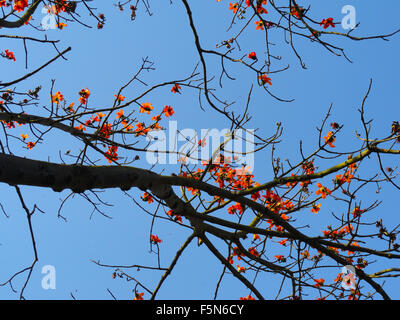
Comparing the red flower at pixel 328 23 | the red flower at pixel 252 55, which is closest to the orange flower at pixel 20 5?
the red flower at pixel 252 55

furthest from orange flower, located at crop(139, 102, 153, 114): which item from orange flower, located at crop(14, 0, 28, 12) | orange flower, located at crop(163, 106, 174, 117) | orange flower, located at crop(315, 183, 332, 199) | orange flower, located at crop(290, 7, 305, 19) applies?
orange flower, located at crop(315, 183, 332, 199)

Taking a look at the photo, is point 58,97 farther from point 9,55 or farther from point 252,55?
point 252,55

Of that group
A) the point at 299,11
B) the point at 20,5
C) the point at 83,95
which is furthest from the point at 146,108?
the point at 299,11

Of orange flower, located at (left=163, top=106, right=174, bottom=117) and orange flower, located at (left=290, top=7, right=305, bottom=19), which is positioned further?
orange flower, located at (left=163, top=106, right=174, bottom=117)

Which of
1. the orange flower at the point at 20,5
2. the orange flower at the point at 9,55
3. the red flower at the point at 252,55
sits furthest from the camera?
the orange flower at the point at 9,55

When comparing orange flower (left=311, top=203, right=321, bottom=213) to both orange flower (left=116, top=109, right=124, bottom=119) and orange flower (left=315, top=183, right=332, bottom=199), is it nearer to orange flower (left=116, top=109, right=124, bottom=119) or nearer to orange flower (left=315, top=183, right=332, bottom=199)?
orange flower (left=315, top=183, right=332, bottom=199)

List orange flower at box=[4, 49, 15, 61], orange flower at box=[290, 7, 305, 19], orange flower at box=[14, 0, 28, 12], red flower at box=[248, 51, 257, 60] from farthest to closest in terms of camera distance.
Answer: orange flower at box=[4, 49, 15, 61] < red flower at box=[248, 51, 257, 60] < orange flower at box=[14, 0, 28, 12] < orange flower at box=[290, 7, 305, 19]

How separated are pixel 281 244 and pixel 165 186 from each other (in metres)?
2.59

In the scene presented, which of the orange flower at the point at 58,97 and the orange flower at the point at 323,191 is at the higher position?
the orange flower at the point at 58,97

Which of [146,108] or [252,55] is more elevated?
[252,55]

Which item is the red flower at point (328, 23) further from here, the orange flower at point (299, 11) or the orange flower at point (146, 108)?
the orange flower at point (146, 108)

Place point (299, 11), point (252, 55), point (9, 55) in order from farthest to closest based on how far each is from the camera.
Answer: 1. point (9, 55)
2. point (252, 55)
3. point (299, 11)
